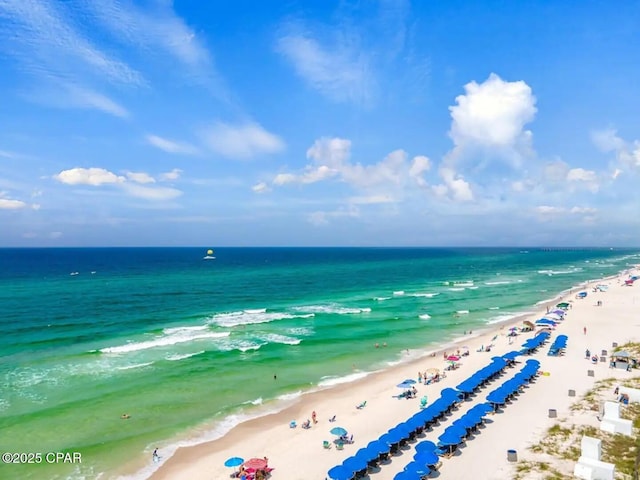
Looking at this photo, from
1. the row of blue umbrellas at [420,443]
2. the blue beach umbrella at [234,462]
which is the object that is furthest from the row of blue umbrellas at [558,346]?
the blue beach umbrella at [234,462]

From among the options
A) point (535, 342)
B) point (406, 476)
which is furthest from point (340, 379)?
point (535, 342)

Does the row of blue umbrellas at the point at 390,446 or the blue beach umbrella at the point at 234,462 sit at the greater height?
the row of blue umbrellas at the point at 390,446

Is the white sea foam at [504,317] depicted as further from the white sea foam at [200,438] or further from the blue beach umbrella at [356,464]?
the blue beach umbrella at [356,464]

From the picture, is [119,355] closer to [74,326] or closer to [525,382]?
[74,326]

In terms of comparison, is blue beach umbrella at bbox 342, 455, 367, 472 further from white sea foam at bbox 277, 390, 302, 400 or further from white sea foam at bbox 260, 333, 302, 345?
white sea foam at bbox 260, 333, 302, 345

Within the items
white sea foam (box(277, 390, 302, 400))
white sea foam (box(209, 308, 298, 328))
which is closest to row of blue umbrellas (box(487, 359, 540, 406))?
white sea foam (box(277, 390, 302, 400))

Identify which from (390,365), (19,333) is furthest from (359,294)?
(19,333)
